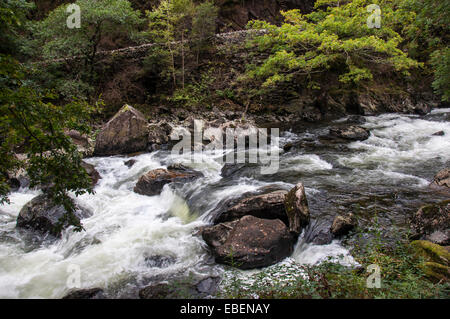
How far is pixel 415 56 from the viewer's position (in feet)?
54.5

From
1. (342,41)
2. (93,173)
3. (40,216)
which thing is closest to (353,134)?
(342,41)

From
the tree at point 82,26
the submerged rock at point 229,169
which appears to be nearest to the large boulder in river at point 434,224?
the submerged rock at point 229,169

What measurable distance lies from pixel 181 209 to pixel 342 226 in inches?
148

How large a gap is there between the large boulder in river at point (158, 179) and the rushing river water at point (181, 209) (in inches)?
Result: 9.7

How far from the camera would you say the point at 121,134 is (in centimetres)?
1088

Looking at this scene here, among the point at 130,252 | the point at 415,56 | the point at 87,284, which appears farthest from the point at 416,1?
the point at 415,56

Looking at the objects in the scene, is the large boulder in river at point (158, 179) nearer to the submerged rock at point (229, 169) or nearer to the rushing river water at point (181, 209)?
the rushing river water at point (181, 209)

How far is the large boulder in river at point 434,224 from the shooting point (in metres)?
4.20

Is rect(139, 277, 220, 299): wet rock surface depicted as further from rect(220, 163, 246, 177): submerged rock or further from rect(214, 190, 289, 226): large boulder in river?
rect(220, 163, 246, 177): submerged rock

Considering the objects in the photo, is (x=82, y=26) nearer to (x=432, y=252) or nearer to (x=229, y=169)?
(x=229, y=169)

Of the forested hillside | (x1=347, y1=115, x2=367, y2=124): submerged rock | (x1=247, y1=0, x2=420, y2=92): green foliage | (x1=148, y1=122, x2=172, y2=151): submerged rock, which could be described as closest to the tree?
the forested hillside

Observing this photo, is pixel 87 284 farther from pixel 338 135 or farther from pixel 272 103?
pixel 272 103

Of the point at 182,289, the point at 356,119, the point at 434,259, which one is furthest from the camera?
the point at 356,119

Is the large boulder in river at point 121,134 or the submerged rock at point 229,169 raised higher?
the large boulder in river at point 121,134
